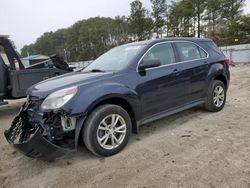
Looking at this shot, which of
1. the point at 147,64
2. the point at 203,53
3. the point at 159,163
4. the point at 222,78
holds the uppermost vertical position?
the point at 203,53

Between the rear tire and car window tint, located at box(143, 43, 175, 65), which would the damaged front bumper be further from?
the rear tire

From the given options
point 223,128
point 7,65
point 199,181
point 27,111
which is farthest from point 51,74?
point 199,181

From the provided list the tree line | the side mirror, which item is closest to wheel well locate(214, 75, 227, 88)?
the side mirror

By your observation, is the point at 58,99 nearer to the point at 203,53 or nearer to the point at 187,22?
the point at 203,53

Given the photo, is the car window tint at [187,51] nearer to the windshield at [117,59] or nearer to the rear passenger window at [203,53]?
the rear passenger window at [203,53]

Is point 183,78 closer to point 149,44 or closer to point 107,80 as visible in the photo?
point 149,44

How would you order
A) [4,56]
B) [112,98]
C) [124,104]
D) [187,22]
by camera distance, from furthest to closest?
[187,22] < [4,56] < [124,104] < [112,98]

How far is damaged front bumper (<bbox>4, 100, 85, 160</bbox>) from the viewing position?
336 cm

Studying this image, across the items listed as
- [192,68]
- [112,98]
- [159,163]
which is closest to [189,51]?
[192,68]

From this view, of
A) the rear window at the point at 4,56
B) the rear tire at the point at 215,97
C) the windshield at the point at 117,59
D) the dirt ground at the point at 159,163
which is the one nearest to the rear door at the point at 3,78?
the rear window at the point at 4,56

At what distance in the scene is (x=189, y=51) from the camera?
17.7 ft

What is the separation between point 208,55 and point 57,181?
161 inches

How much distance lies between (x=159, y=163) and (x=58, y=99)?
1.64 metres

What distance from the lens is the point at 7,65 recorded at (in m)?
7.23
